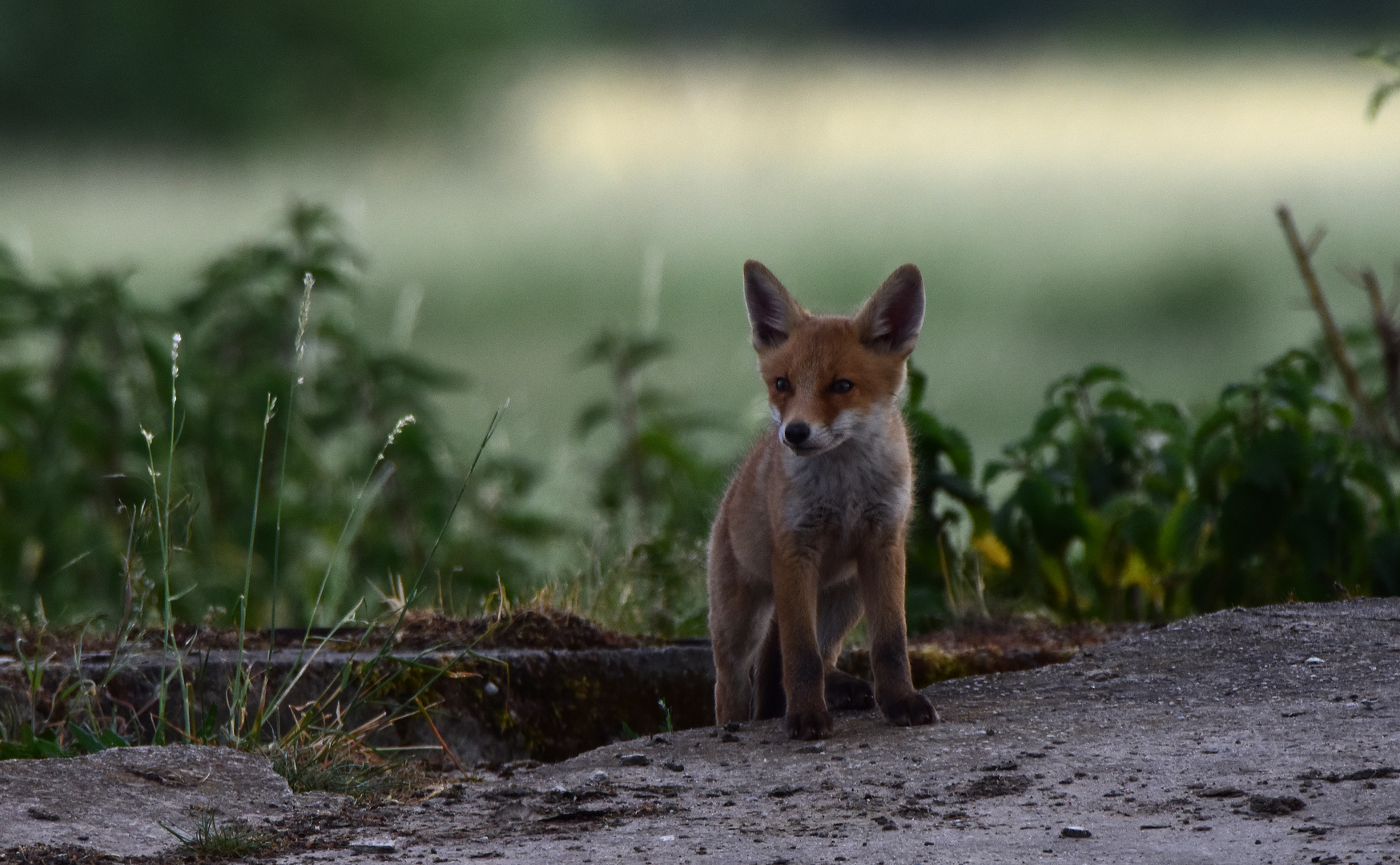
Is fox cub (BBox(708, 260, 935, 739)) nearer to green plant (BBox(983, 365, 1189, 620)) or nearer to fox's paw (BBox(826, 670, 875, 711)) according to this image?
fox's paw (BBox(826, 670, 875, 711))

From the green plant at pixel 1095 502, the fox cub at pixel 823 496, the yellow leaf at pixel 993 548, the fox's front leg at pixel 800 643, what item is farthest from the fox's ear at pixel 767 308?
the yellow leaf at pixel 993 548

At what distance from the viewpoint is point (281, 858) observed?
2.95 meters

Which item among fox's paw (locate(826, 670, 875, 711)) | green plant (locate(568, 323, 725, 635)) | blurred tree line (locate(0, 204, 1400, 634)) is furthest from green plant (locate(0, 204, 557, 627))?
fox's paw (locate(826, 670, 875, 711))

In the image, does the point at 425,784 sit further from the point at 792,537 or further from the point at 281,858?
the point at 792,537

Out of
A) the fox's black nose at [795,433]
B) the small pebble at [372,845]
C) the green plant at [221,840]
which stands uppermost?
the fox's black nose at [795,433]

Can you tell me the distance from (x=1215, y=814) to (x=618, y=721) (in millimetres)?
2331

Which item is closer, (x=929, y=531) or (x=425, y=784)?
(x=425, y=784)

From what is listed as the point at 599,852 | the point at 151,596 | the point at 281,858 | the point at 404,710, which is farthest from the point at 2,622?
the point at 599,852

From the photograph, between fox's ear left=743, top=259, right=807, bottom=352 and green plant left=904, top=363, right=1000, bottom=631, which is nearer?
fox's ear left=743, top=259, right=807, bottom=352

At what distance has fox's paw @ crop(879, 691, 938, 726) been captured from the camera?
3939mm

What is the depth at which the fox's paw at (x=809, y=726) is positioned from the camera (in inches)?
155

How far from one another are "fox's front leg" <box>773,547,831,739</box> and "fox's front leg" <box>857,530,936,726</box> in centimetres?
15

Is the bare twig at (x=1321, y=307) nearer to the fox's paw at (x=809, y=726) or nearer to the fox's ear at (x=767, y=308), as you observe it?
the fox's ear at (x=767, y=308)

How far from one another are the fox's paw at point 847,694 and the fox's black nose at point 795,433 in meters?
1.00
